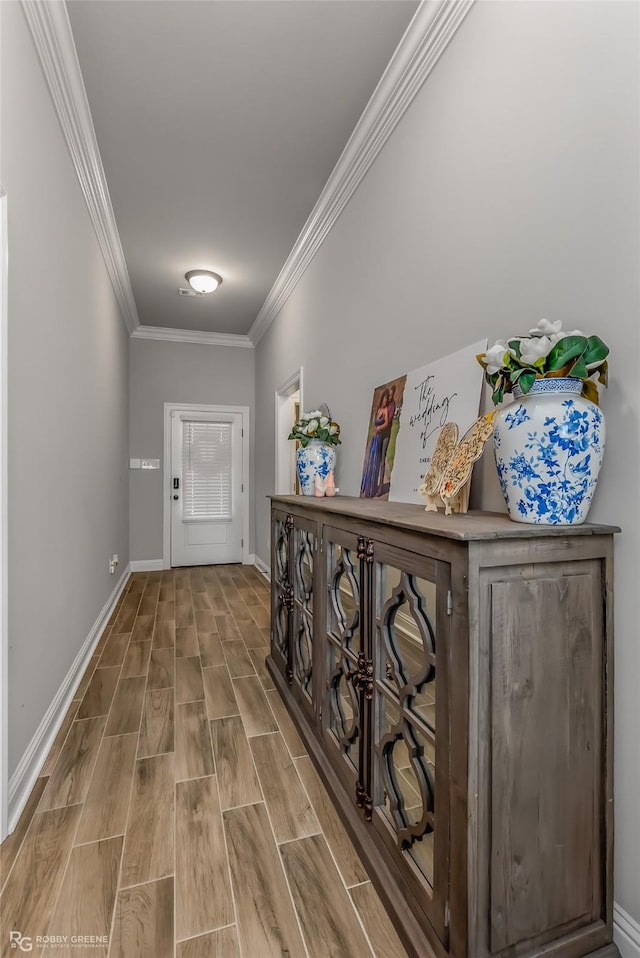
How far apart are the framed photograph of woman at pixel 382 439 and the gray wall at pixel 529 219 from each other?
9 centimetres

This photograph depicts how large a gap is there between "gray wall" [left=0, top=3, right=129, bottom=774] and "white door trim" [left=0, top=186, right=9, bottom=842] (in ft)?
0.29

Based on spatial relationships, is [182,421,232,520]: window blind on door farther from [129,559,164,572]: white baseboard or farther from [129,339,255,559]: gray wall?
[129,559,164,572]: white baseboard

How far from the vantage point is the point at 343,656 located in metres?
1.51

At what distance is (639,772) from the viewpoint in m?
0.98

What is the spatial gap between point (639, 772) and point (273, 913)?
A: 961 mm

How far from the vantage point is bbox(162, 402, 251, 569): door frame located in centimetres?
534

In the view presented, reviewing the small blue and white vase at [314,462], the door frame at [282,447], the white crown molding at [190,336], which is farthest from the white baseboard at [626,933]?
the white crown molding at [190,336]

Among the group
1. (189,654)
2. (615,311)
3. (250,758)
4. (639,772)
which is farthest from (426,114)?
(189,654)

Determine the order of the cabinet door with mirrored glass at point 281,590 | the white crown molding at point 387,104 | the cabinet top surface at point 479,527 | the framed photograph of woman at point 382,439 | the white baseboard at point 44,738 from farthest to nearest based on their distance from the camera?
the cabinet door with mirrored glass at point 281,590
the framed photograph of woman at point 382,439
the white crown molding at point 387,104
the white baseboard at point 44,738
the cabinet top surface at point 479,527

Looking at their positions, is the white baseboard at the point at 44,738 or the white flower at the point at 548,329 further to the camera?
the white baseboard at the point at 44,738

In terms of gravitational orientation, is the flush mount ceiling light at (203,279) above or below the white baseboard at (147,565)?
above

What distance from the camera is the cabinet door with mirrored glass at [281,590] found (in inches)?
86.0

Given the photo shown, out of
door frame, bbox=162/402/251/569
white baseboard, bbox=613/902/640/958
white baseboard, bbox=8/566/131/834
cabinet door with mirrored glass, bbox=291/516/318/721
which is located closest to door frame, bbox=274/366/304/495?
door frame, bbox=162/402/251/569

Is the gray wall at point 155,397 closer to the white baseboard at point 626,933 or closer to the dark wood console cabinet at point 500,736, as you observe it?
the dark wood console cabinet at point 500,736
